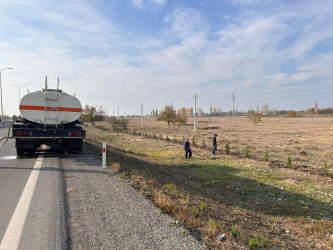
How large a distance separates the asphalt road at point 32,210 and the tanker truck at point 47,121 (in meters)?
2.61

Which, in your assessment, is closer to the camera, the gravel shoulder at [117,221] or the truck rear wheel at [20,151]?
the gravel shoulder at [117,221]

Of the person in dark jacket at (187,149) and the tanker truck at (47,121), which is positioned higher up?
the tanker truck at (47,121)

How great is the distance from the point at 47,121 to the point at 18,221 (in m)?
7.29

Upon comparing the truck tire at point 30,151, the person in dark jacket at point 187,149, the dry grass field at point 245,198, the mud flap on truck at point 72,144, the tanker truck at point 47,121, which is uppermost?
the tanker truck at point 47,121

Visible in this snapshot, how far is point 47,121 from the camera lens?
10766 mm

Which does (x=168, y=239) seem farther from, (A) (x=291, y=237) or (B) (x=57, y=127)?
(B) (x=57, y=127)

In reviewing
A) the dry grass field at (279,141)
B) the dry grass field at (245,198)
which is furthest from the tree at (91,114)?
the dry grass field at (245,198)

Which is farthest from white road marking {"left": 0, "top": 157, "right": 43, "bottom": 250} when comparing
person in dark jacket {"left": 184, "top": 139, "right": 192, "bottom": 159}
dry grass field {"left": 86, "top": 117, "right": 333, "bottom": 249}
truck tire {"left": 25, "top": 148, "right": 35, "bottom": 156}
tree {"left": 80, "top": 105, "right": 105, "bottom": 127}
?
tree {"left": 80, "top": 105, "right": 105, "bottom": 127}

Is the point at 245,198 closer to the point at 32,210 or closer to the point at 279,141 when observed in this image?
the point at 32,210

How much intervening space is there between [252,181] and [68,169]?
7.02 m

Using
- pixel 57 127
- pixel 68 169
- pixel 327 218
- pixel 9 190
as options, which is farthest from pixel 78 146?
pixel 327 218

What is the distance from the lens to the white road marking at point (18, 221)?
3.46 m

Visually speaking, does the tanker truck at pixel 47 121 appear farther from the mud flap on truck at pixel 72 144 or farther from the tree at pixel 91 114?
the tree at pixel 91 114

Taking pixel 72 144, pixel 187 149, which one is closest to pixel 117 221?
pixel 72 144
